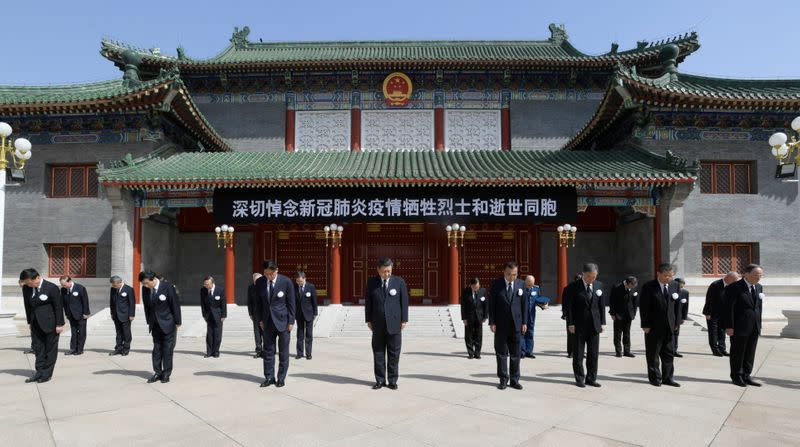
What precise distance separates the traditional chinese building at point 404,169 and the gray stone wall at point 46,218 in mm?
53

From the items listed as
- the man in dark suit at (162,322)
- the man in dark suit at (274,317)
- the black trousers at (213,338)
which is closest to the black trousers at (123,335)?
the black trousers at (213,338)

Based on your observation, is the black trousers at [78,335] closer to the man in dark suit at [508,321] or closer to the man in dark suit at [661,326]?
the man in dark suit at [508,321]

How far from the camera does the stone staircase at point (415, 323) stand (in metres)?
12.3

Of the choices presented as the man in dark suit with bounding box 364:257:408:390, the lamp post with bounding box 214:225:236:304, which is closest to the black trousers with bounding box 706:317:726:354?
the man in dark suit with bounding box 364:257:408:390

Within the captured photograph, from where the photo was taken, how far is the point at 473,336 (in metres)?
8.88

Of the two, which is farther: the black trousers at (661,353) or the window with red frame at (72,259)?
the window with red frame at (72,259)

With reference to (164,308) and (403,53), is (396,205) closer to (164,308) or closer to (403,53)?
(164,308)

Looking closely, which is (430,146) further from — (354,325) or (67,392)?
(67,392)

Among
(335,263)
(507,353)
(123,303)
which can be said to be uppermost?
(335,263)

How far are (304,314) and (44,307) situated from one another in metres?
3.62

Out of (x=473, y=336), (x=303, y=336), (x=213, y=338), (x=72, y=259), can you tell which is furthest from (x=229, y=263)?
(x=473, y=336)

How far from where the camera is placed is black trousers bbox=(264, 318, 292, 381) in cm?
650

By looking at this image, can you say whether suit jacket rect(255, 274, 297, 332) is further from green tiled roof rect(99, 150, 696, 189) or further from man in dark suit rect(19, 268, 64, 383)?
green tiled roof rect(99, 150, 696, 189)

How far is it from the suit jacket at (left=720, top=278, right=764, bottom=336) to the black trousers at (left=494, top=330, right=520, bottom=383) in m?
2.70
